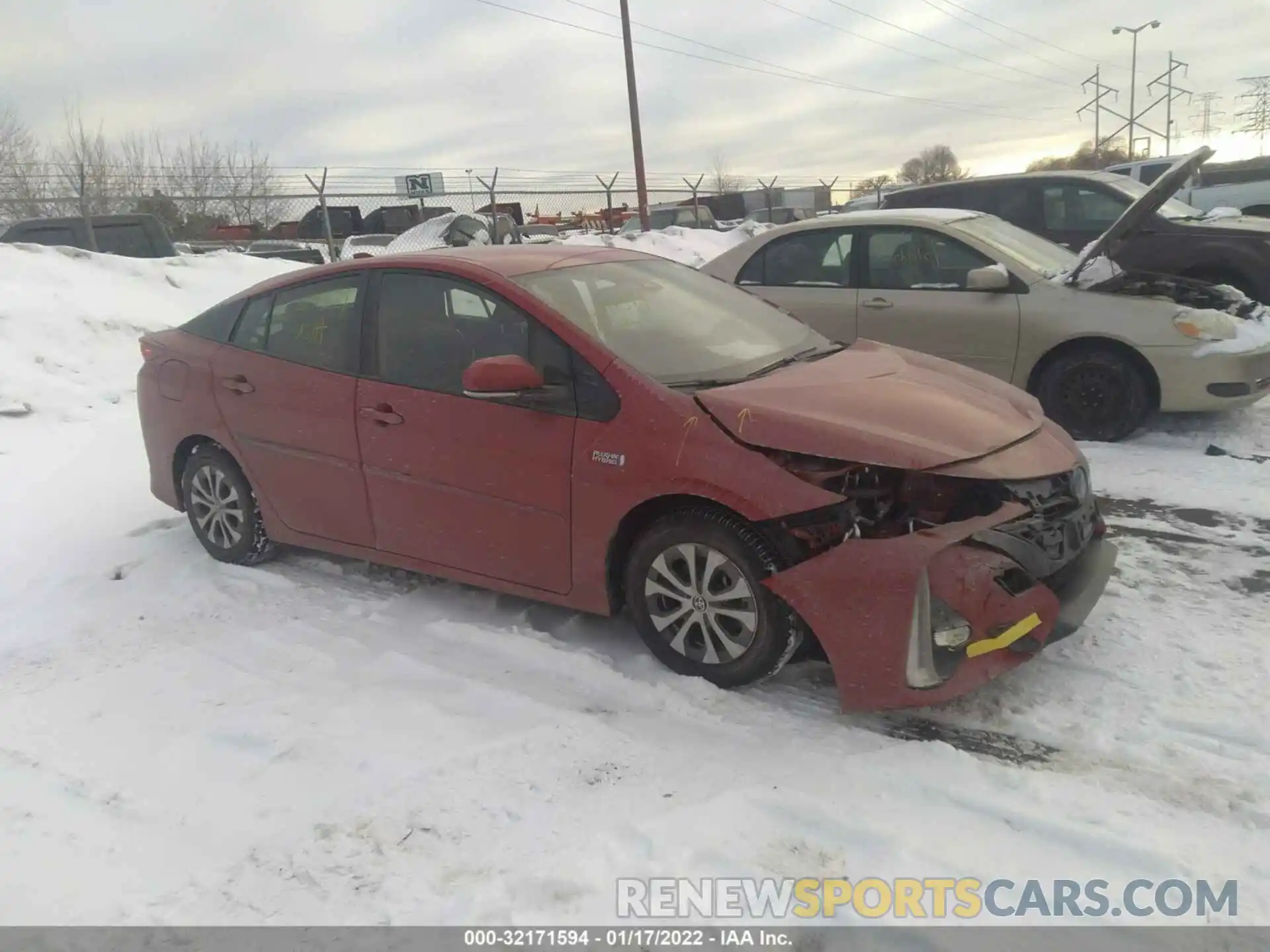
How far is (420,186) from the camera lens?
16969mm

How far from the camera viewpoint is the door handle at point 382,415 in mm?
4094

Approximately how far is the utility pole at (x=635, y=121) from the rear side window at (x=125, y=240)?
10162 millimetres

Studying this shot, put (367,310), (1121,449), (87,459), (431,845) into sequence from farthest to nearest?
(87,459)
(1121,449)
(367,310)
(431,845)

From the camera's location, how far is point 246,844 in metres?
2.79

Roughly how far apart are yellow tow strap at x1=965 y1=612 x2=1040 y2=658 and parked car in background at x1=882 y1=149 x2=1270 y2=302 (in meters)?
4.31

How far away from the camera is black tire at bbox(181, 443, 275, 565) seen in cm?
487

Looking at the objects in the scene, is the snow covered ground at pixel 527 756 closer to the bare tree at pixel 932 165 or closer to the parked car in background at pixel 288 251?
the parked car in background at pixel 288 251

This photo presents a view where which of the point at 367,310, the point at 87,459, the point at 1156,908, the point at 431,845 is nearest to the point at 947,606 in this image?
the point at 1156,908

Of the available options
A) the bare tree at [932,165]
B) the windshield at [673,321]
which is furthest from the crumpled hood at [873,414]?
the bare tree at [932,165]

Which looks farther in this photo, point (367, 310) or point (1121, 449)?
point (1121, 449)

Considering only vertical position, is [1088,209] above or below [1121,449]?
above
